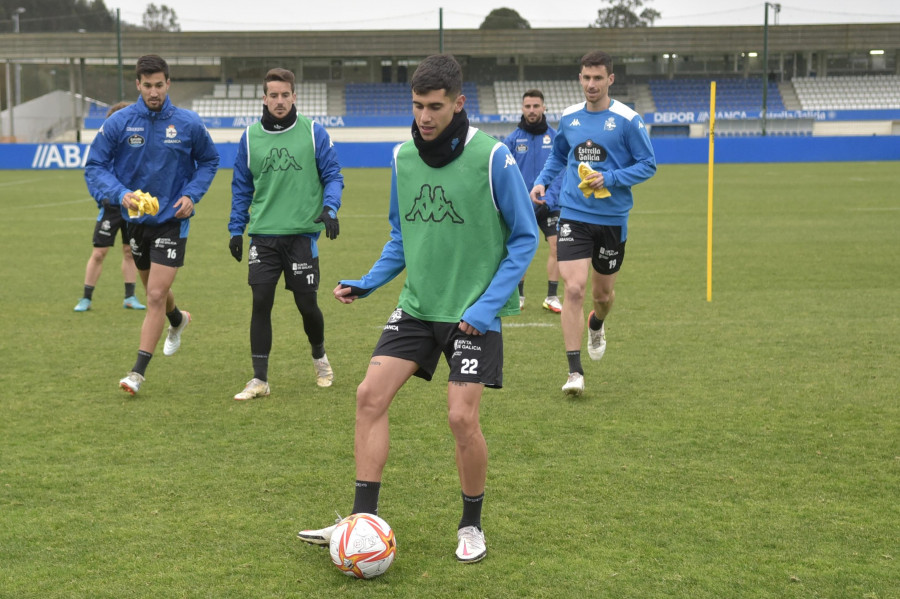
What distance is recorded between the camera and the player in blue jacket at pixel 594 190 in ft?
22.4

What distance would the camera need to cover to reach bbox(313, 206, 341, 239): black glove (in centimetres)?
632

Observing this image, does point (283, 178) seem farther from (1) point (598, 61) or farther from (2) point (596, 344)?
(2) point (596, 344)

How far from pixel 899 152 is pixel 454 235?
40.2 meters

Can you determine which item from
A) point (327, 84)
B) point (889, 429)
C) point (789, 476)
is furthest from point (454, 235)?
point (327, 84)

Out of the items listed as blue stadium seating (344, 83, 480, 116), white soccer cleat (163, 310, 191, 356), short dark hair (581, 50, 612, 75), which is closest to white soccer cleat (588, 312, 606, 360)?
short dark hair (581, 50, 612, 75)

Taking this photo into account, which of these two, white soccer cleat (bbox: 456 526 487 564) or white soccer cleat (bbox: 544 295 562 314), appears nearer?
white soccer cleat (bbox: 456 526 487 564)

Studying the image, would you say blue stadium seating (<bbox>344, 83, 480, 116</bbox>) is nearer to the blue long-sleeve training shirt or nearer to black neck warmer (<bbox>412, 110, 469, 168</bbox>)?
the blue long-sleeve training shirt

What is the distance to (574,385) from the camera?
22.1ft

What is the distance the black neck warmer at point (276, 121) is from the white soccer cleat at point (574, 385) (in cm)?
263

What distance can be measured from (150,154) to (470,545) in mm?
4107

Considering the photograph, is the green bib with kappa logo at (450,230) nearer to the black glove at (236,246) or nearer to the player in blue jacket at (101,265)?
the black glove at (236,246)

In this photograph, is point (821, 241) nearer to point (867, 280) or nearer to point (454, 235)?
point (867, 280)

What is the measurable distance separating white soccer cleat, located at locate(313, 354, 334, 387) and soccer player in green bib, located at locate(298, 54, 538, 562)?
10.0 feet

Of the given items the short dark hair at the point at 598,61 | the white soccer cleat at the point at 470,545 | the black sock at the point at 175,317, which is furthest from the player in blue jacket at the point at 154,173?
the white soccer cleat at the point at 470,545
